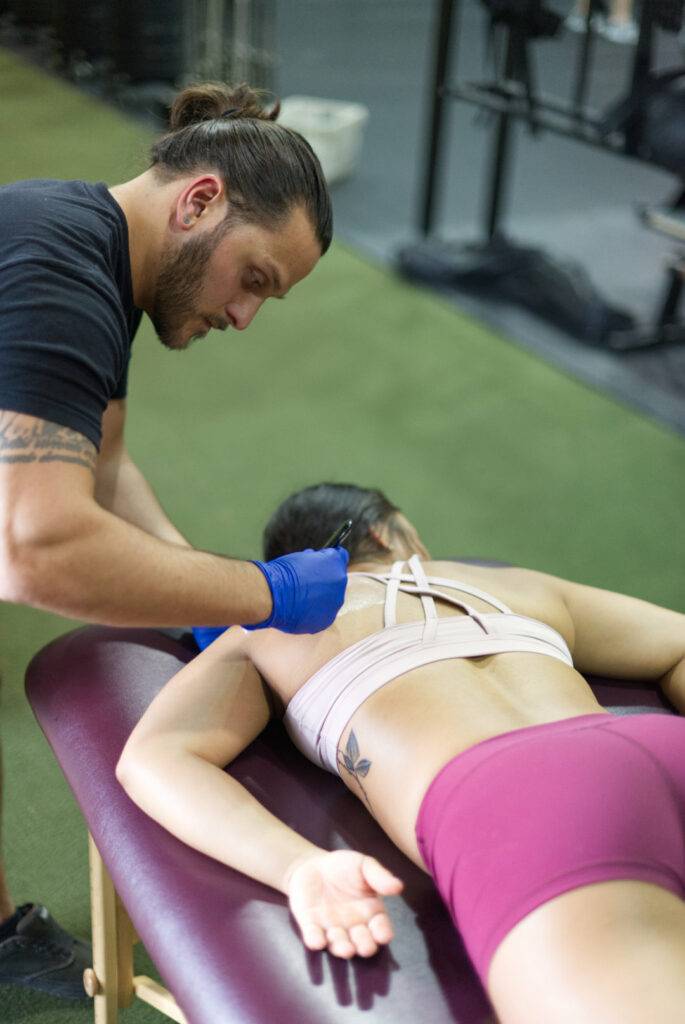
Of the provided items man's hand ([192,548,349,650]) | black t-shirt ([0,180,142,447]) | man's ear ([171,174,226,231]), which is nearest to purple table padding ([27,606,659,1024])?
man's hand ([192,548,349,650])

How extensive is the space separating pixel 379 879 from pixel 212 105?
3.47 ft

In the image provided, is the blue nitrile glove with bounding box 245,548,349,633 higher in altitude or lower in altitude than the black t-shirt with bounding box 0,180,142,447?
lower

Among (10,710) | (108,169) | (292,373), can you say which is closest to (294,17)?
(108,169)

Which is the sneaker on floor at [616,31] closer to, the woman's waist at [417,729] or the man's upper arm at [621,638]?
the man's upper arm at [621,638]

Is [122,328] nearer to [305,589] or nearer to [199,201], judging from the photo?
[199,201]

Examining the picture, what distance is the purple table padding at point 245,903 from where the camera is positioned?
1.09m

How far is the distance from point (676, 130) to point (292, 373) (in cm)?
135

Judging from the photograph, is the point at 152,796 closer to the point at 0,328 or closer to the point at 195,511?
the point at 0,328

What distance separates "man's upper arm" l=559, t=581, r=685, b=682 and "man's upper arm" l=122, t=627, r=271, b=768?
1.55ft

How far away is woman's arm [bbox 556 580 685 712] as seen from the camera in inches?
61.6

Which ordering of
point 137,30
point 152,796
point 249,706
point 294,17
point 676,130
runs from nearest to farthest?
point 152,796
point 249,706
point 676,130
point 137,30
point 294,17

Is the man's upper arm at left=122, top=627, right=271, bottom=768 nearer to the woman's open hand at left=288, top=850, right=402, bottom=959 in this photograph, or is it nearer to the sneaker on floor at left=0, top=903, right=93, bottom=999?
the woman's open hand at left=288, top=850, right=402, bottom=959

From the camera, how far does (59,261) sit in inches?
44.9

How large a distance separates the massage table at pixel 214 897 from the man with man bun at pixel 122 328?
0.67ft
